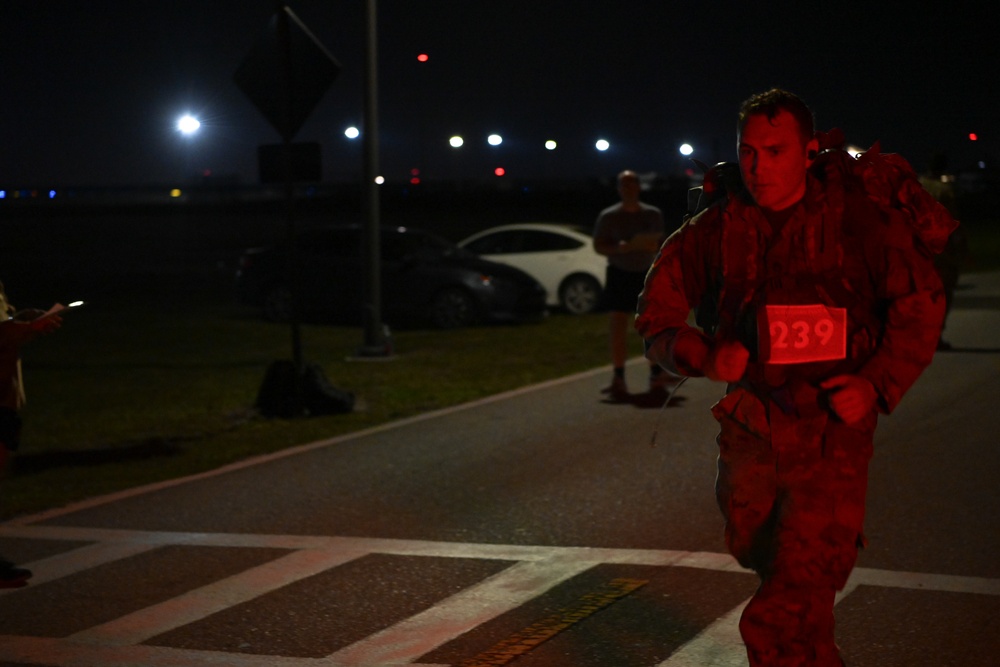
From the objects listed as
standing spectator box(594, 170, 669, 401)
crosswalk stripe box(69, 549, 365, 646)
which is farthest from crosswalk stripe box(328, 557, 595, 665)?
standing spectator box(594, 170, 669, 401)

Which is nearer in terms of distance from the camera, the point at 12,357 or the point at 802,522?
the point at 802,522

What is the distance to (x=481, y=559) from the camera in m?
7.07

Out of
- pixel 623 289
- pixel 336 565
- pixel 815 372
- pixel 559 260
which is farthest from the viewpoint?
pixel 559 260

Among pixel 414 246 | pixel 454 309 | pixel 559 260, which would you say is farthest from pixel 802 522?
pixel 559 260

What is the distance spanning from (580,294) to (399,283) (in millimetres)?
3063

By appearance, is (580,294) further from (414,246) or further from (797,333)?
(797,333)

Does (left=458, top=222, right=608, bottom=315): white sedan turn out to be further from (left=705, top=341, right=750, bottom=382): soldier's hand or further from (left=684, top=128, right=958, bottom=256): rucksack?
(left=705, top=341, right=750, bottom=382): soldier's hand

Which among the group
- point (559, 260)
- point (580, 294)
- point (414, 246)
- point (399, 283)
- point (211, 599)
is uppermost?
point (414, 246)

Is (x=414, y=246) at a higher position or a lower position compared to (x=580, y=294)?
higher

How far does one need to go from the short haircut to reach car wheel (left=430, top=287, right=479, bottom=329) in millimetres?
16964

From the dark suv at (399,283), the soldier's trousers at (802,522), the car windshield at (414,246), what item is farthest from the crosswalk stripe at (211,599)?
the car windshield at (414,246)

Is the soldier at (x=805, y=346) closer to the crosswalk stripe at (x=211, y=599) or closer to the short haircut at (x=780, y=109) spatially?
the short haircut at (x=780, y=109)

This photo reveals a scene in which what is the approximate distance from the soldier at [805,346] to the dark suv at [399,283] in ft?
52.3

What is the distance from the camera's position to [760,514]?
3914mm
